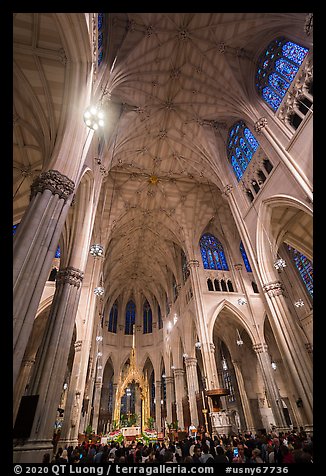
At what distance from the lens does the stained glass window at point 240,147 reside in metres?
15.8

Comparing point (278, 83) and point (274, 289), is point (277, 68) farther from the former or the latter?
point (274, 289)

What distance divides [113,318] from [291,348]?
26653mm

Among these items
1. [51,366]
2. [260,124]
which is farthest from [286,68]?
[51,366]

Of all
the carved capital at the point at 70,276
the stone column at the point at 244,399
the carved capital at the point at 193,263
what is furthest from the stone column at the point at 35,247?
the stone column at the point at 244,399

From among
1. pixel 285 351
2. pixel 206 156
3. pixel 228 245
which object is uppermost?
pixel 206 156

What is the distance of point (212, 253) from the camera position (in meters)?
23.2

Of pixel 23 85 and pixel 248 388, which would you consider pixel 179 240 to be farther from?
pixel 23 85

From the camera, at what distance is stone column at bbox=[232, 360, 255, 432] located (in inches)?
763

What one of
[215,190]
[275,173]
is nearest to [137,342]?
[215,190]

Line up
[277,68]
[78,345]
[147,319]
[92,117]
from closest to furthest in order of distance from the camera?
[92,117] < [277,68] < [78,345] < [147,319]

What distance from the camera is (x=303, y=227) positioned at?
15.1 meters

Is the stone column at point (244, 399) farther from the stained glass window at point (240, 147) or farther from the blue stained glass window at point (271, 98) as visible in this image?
the blue stained glass window at point (271, 98)

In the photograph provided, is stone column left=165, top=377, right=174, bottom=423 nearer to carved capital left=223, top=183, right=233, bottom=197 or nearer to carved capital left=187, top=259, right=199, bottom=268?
carved capital left=187, top=259, right=199, bottom=268

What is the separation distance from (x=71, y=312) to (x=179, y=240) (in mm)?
15374
